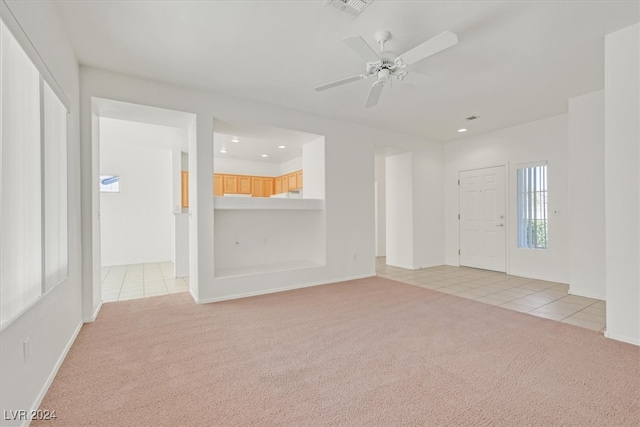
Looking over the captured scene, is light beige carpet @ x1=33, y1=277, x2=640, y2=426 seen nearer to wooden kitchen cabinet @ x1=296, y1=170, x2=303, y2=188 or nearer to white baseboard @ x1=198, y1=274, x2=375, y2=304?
white baseboard @ x1=198, y1=274, x2=375, y2=304

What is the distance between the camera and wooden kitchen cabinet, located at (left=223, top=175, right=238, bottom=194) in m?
7.45

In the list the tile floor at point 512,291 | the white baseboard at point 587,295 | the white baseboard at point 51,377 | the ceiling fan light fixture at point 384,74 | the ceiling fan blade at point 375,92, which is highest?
the ceiling fan light fixture at point 384,74

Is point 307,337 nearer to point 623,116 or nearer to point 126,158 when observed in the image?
point 623,116

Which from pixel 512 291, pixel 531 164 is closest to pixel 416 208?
pixel 531 164

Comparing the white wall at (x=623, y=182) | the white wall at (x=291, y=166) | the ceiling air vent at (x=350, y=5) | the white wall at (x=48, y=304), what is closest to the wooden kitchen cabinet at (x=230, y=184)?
the white wall at (x=291, y=166)

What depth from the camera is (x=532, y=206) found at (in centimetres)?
511

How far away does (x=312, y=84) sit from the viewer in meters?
→ 3.59

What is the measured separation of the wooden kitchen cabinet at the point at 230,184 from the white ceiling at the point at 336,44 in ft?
12.5

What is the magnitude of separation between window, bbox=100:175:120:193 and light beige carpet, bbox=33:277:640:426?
4.48 metres

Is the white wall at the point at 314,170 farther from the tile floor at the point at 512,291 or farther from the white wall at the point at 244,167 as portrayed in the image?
the white wall at the point at 244,167

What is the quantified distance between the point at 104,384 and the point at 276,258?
3325 mm

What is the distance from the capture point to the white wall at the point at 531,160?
4.68 metres

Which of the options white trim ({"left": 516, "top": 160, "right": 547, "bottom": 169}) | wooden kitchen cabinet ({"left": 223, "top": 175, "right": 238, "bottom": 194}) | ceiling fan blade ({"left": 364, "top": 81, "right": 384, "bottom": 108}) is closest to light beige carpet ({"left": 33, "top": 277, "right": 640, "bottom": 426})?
→ ceiling fan blade ({"left": 364, "top": 81, "right": 384, "bottom": 108})

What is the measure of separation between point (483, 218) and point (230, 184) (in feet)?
19.6
